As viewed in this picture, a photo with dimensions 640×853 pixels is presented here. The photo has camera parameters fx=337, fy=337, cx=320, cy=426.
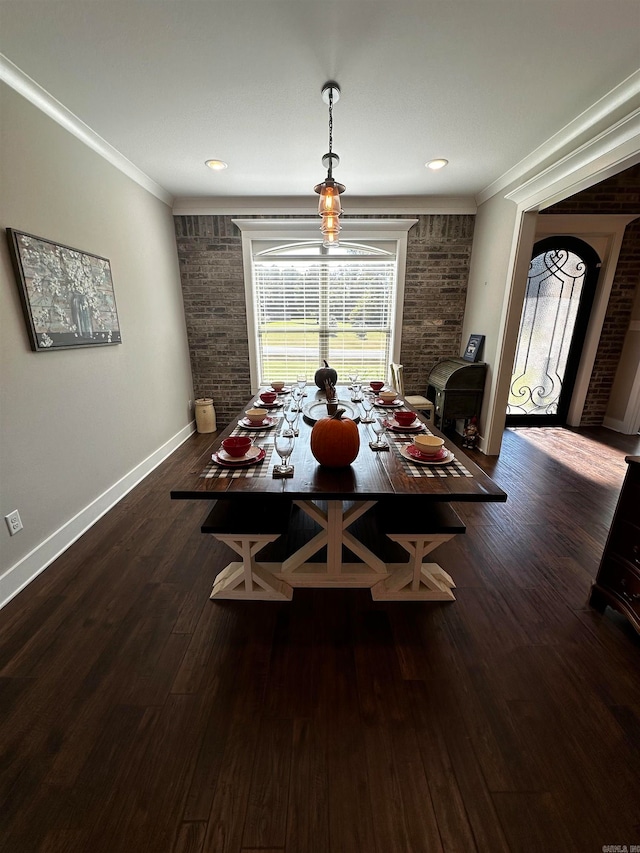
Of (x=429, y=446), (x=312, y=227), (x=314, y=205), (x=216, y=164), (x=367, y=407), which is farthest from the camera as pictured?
(x=312, y=227)

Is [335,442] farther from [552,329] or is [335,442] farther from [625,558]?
[552,329]

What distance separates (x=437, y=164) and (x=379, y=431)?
8.21 feet

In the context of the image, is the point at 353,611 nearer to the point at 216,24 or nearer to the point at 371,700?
the point at 371,700

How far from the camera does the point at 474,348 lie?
3717 mm

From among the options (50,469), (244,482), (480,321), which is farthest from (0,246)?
(480,321)

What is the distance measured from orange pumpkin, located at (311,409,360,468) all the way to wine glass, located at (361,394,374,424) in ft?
2.18

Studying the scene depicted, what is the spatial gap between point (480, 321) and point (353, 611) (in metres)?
3.30

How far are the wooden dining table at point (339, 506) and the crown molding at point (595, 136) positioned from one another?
6.72ft

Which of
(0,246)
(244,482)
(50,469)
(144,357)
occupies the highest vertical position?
(0,246)

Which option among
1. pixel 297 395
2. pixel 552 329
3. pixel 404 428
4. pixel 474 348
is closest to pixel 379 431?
pixel 404 428

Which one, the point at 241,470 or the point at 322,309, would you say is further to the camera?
the point at 322,309

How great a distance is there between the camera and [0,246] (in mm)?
1715

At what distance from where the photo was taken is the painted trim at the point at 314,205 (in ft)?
12.1

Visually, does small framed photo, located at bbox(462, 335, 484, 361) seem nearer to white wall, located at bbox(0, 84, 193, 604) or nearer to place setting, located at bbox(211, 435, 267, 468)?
place setting, located at bbox(211, 435, 267, 468)
